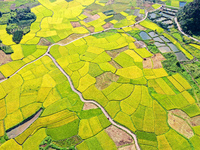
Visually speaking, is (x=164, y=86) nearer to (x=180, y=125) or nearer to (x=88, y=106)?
(x=180, y=125)

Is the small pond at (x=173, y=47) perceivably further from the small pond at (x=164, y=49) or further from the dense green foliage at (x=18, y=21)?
the dense green foliage at (x=18, y=21)

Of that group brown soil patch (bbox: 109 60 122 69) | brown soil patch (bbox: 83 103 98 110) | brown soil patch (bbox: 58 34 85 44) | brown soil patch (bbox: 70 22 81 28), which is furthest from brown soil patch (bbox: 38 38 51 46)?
brown soil patch (bbox: 83 103 98 110)

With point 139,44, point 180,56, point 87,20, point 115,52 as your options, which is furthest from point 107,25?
point 180,56

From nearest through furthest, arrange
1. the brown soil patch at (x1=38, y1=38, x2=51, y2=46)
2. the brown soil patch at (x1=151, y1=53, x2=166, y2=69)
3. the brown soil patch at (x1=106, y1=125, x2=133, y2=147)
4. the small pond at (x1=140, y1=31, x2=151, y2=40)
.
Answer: the brown soil patch at (x1=106, y1=125, x2=133, y2=147) < the brown soil patch at (x1=151, y1=53, x2=166, y2=69) < the brown soil patch at (x1=38, y1=38, x2=51, y2=46) < the small pond at (x1=140, y1=31, x2=151, y2=40)

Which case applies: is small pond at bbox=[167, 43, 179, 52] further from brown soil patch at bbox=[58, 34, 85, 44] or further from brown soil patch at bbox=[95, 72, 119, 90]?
brown soil patch at bbox=[58, 34, 85, 44]

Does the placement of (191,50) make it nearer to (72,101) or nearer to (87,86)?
(87,86)

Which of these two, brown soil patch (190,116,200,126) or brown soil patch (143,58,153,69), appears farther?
brown soil patch (143,58,153,69)
